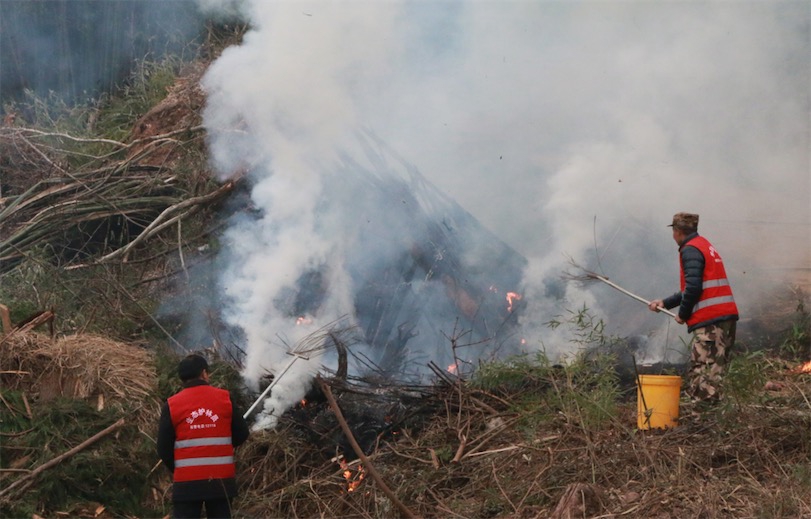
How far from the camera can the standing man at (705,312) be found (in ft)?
20.6

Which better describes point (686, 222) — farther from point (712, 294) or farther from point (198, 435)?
point (198, 435)

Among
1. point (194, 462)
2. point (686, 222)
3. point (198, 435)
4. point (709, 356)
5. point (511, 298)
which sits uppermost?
point (686, 222)

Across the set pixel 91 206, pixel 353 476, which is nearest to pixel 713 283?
pixel 353 476

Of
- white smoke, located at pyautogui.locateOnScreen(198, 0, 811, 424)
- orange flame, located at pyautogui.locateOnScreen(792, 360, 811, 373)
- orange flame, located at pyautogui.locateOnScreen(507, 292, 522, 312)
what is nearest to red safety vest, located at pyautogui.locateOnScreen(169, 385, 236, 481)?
white smoke, located at pyautogui.locateOnScreen(198, 0, 811, 424)

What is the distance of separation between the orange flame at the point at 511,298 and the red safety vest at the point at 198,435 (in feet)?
15.9

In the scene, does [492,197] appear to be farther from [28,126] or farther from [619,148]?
[28,126]

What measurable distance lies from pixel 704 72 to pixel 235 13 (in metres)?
6.81

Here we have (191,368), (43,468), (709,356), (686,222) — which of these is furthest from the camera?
(686,222)

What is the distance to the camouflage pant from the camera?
20.4ft

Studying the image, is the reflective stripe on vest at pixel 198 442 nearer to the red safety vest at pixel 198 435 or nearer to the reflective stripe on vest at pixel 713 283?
the red safety vest at pixel 198 435

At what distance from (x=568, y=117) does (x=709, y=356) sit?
4.87 meters

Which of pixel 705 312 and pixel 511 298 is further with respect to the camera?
pixel 511 298

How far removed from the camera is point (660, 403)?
607cm

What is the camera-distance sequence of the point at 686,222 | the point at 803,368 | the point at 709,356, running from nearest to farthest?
the point at 709,356
the point at 686,222
the point at 803,368
